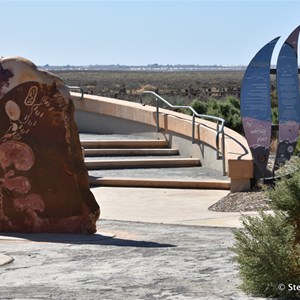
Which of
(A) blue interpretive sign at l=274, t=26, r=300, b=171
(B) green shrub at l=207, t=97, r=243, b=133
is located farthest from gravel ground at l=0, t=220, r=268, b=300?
(B) green shrub at l=207, t=97, r=243, b=133

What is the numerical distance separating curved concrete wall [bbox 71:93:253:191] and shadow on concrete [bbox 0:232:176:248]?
6.01m

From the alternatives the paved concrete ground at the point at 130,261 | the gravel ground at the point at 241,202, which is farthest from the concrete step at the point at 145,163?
the paved concrete ground at the point at 130,261

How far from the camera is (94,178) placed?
20938 millimetres

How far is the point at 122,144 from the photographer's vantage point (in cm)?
2402

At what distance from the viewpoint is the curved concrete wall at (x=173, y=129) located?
1964 cm

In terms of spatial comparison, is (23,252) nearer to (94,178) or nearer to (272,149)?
(94,178)

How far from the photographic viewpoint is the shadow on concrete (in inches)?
516

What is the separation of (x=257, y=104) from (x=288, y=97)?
712 millimetres

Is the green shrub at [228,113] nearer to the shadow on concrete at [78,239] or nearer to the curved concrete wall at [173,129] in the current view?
the curved concrete wall at [173,129]

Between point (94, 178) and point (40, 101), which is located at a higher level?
point (40, 101)

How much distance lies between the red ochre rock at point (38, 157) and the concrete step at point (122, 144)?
967 centimetres

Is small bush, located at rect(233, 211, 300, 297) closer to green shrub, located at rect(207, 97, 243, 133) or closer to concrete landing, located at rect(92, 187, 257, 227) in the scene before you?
concrete landing, located at rect(92, 187, 257, 227)

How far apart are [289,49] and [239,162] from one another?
2.35 meters

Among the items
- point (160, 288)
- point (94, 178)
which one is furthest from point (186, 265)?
point (94, 178)
